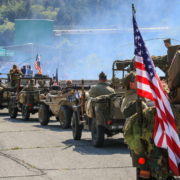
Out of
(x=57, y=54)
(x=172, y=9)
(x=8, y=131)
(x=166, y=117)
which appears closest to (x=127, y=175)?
(x=166, y=117)

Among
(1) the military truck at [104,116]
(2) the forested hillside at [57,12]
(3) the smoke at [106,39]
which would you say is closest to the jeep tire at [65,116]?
(1) the military truck at [104,116]

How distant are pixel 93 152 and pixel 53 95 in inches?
296

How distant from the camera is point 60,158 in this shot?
36.1 feet

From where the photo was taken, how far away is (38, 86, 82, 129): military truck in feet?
56.9

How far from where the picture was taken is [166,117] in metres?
→ 6.12

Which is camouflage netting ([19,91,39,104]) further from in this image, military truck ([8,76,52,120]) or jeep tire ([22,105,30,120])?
jeep tire ([22,105,30,120])

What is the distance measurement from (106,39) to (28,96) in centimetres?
8820

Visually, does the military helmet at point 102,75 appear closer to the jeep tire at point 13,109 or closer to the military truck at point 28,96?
the military truck at point 28,96

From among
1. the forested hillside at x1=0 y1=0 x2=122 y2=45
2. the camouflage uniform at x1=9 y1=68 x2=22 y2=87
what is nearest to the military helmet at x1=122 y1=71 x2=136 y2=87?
the camouflage uniform at x1=9 y1=68 x2=22 y2=87

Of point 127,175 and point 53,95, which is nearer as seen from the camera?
point 127,175

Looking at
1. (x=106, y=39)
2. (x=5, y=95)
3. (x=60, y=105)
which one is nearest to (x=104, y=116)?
(x=60, y=105)

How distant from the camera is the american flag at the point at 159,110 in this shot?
6.11m

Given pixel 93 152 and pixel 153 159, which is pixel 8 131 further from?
pixel 153 159

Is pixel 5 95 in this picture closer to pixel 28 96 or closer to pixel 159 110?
pixel 28 96
